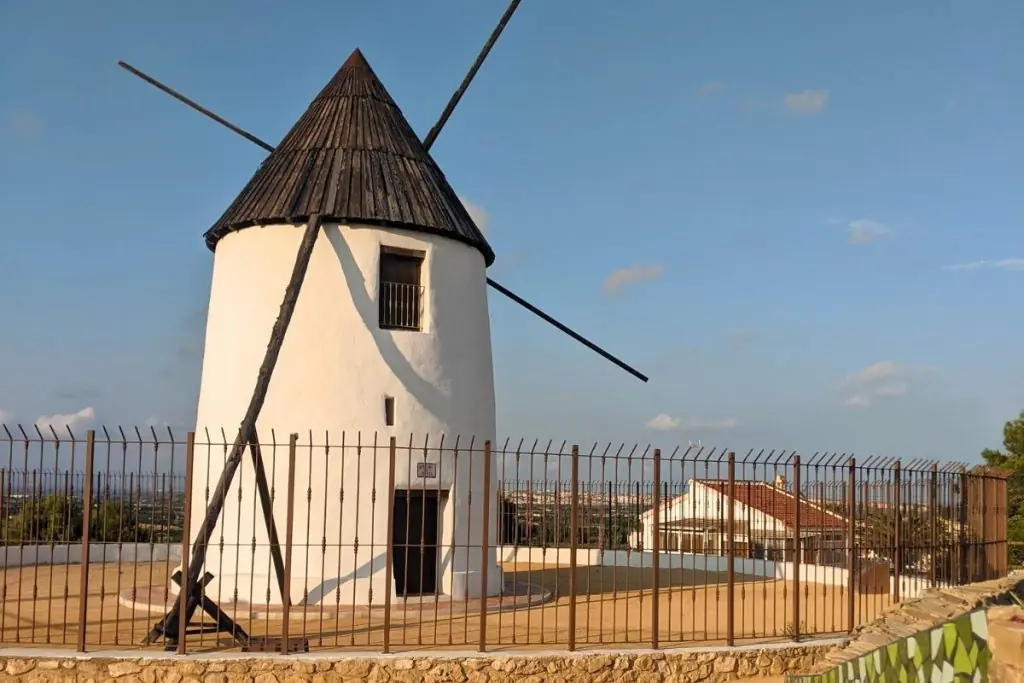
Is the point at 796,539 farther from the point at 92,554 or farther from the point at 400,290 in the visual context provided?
the point at 92,554

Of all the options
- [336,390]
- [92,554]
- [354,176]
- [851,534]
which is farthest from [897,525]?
[92,554]

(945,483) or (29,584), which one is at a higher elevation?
(945,483)

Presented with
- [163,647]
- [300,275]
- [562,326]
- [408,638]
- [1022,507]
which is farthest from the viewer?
[1022,507]

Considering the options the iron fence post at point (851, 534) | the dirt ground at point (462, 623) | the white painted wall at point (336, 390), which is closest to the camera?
the dirt ground at point (462, 623)

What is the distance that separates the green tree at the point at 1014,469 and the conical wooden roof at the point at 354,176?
16.8 m

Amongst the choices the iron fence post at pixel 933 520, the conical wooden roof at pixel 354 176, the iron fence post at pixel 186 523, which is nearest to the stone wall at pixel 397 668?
the iron fence post at pixel 186 523

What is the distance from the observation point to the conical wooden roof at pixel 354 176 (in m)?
12.8

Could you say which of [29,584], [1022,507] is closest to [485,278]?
[29,584]

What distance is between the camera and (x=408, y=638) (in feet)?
31.9

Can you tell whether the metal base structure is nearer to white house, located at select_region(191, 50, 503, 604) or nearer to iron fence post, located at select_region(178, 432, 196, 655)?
iron fence post, located at select_region(178, 432, 196, 655)

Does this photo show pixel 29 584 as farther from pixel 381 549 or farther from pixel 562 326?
pixel 562 326

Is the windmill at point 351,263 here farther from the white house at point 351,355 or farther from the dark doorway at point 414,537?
the dark doorway at point 414,537

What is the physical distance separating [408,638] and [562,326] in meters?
7.46

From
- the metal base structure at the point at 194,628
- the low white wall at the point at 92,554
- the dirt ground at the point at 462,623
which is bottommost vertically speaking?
the low white wall at the point at 92,554
